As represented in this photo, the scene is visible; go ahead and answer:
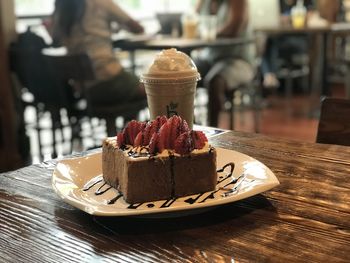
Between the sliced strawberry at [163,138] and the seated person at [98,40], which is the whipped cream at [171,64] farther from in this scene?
the seated person at [98,40]

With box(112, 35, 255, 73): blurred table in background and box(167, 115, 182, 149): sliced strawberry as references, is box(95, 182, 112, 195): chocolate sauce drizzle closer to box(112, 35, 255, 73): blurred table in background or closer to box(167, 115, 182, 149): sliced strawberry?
box(167, 115, 182, 149): sliced strawberry

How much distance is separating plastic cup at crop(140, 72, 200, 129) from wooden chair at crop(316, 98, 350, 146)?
452mm

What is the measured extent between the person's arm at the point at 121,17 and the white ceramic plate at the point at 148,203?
2.49 m

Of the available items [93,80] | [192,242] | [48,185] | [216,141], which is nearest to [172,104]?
[216,141]

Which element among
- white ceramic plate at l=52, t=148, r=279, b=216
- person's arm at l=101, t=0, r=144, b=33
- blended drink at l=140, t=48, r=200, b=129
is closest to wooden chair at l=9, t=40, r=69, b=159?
person's arm at l=101, t=0, r=144, b=33

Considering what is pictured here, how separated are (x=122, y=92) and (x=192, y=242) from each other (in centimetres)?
271

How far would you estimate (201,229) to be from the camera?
98 centimetres

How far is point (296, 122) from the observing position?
5453 millimetres

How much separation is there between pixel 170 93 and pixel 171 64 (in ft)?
0.27

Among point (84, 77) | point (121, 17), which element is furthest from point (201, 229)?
point (121, 17)

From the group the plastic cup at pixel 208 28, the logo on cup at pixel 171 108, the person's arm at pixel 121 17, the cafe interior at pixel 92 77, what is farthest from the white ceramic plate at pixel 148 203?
the plastic cup at pixel 208 28

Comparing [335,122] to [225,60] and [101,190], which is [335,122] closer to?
[101,190]

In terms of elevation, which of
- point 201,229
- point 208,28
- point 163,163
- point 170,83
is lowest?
point 201,229

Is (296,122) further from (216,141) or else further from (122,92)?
(216,141)
